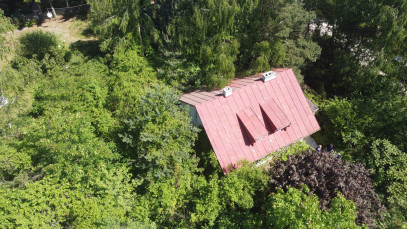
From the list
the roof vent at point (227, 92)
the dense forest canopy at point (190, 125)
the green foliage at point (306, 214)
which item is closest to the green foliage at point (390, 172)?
the dense forest canopy at point (190, 125)

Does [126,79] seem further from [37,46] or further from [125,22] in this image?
[37,46]

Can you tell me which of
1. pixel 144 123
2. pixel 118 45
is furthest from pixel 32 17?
pixel 144 123

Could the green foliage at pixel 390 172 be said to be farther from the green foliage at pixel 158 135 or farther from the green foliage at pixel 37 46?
the green foliage at pixel 37 46

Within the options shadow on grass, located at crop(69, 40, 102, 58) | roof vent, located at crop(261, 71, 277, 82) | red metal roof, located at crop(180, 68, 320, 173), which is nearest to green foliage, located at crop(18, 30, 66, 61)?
shadow on grass, located at crop(69, 40, 102, 58)

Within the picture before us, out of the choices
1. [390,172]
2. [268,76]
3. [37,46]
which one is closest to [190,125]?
[268,76]

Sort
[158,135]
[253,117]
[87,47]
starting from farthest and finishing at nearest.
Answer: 1. [87,47]
2. [253,117]
3. [158,135]

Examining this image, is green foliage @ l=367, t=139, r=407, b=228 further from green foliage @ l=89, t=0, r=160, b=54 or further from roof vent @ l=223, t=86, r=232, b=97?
green foliage @ l=89, t=0, r=160, b=54

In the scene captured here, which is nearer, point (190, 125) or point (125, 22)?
point (190, 125)
